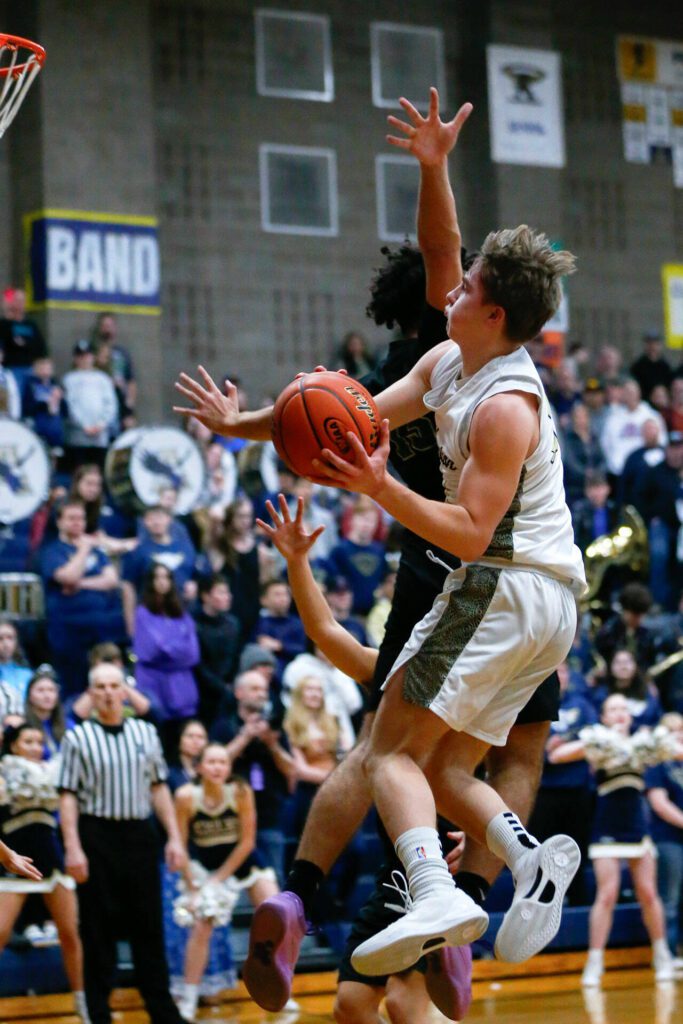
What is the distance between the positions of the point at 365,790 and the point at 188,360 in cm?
1275

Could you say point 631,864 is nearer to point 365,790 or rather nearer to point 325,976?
point 325,976

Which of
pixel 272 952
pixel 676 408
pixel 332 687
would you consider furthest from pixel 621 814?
pixel 676 408

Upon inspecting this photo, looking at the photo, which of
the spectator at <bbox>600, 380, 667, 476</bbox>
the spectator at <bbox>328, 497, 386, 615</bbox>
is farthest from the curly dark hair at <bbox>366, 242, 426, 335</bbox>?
the spectator at <bbox>600, 380, 667, 476</bbox>

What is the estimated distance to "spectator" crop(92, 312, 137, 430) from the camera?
46.1ft

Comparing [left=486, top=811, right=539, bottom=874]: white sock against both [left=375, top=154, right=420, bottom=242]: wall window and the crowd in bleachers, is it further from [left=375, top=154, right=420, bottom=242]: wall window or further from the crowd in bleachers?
[left=375, top=154, right=420, bottom=242]: wall window

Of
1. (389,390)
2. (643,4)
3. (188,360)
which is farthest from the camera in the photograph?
(643,4)

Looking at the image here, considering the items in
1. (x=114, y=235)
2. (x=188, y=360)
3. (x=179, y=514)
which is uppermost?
(x=114, y=235)

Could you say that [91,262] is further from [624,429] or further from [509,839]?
[509,839]

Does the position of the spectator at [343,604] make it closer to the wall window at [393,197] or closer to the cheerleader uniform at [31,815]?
the cheerleader uniform at [31,815]

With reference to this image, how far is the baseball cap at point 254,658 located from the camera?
10.4 metres

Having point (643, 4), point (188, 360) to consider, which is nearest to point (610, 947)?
point (188, 360)

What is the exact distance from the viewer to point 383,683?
498 cm

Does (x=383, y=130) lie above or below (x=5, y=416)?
above

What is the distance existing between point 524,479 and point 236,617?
7021mm
